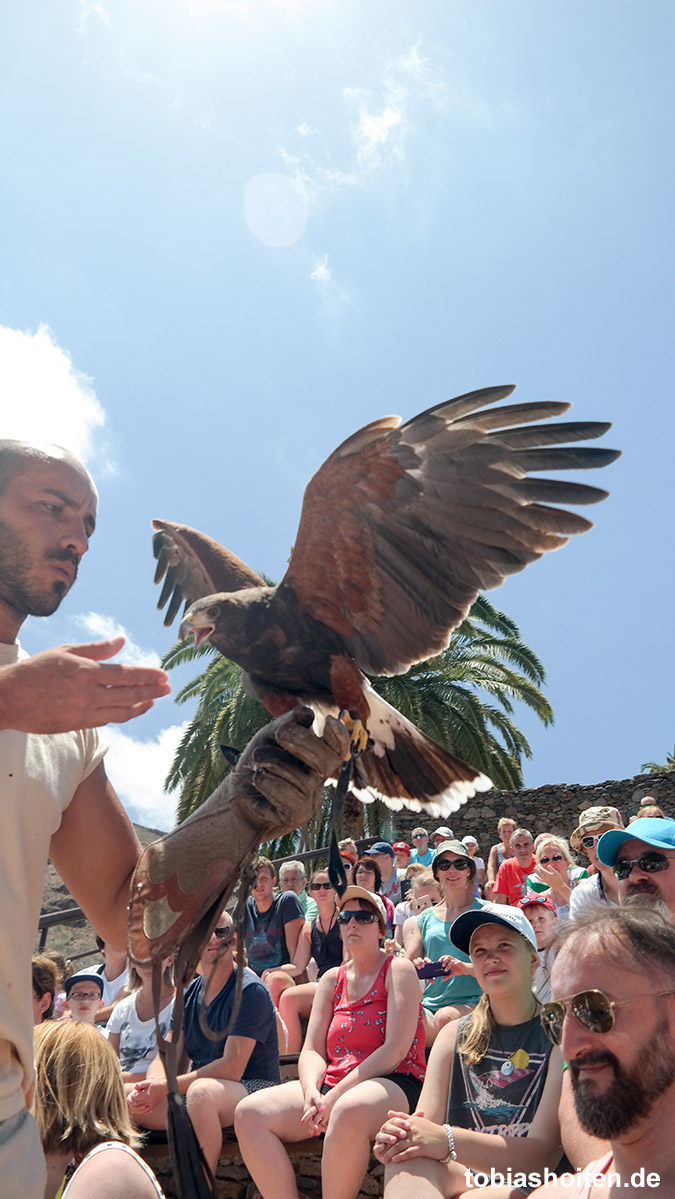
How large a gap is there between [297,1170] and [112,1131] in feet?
4.74

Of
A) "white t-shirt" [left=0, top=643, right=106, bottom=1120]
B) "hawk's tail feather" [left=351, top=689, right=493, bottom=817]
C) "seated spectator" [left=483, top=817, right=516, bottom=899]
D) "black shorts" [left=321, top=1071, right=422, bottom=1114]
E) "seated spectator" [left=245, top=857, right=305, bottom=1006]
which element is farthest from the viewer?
"seated spectator" [left=483, top=817, right=516, bottom=899]

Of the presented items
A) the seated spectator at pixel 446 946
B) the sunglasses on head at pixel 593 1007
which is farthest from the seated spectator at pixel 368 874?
the sunglasses on head at pixel 593 1007

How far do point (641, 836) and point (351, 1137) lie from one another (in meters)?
1.55

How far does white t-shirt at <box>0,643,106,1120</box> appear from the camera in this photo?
1457 mm

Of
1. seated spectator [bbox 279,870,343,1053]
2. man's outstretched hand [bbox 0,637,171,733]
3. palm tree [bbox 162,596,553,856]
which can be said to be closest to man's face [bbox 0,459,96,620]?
man's outstretched hand [bbox 0,637,171,733]

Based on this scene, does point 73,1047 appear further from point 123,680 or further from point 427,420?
point 427,420

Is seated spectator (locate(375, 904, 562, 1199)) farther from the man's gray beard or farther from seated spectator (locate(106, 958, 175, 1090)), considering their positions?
seated spectator (locate(106, 958, 175, 1090))

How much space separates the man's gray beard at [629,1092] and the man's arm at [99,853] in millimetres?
1125

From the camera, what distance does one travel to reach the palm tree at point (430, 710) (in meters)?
12.6

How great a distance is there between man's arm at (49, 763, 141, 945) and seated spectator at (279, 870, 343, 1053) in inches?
134

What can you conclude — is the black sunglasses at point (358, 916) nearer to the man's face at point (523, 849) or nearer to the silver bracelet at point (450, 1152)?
the silver bracelet at point (450, 1152)

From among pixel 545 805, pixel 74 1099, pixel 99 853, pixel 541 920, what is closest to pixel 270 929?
→ pixel 541 920

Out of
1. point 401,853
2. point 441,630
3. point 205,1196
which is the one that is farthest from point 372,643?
point 401,853

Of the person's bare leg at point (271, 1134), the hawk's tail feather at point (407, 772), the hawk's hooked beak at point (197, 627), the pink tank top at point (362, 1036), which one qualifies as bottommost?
the person's bare leg at point (271, 1134)
